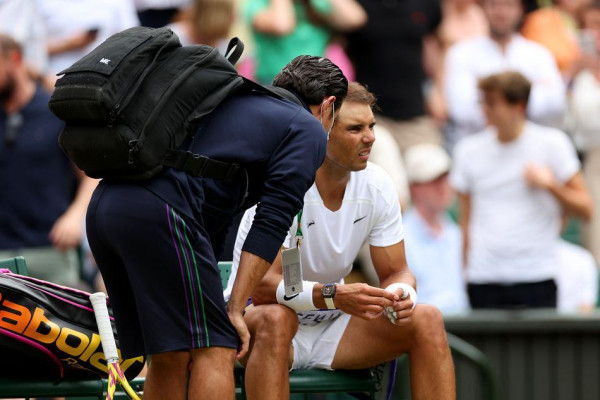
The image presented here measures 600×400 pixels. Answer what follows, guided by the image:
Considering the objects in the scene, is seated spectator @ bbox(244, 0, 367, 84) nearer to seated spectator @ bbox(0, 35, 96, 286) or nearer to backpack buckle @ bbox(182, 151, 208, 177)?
seated spectator @ bbox(0, 35, 96, 286)

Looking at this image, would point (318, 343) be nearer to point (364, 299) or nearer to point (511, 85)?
point (364, 299)

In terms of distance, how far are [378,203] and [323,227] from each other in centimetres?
23

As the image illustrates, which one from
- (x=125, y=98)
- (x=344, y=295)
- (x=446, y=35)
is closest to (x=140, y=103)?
(x=125, y=98)

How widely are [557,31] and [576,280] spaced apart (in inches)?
90.7

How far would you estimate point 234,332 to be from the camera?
407 cm

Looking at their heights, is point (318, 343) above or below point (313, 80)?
below

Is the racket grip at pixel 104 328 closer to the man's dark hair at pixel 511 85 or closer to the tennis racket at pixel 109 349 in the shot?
the tennis racket at pixel 109 349

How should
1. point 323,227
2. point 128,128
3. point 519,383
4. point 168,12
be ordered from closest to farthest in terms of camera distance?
point 128,128 → point 323,227 → point 519,383 → point 168,12

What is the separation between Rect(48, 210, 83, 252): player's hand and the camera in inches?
272

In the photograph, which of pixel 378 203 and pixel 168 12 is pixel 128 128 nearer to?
pixel 378 203

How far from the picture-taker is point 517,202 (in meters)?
7.54

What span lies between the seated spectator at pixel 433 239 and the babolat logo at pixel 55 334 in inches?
130

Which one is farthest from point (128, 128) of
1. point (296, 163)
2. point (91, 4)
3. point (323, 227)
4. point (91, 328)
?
point (91, 4)

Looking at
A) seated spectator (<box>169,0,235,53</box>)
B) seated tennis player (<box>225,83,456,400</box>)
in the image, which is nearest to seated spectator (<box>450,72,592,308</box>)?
seated spectator (<box>169,0,235,53</box>)
